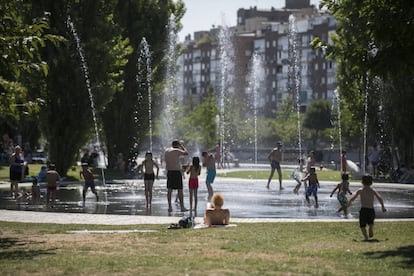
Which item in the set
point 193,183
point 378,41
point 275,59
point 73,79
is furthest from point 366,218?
point 275,59

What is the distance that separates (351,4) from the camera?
16359mm

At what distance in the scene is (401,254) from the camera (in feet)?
42.7

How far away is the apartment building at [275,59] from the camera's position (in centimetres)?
15688

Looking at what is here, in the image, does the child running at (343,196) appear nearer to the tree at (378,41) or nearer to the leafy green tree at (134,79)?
the tree at (378,41)

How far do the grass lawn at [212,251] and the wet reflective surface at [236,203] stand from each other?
4349mm

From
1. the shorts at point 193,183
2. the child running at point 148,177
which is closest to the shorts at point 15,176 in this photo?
the child running at point 148,177

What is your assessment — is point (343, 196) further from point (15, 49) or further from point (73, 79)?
point (73, 79)

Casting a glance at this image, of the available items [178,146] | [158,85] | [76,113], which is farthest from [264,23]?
[178,146]

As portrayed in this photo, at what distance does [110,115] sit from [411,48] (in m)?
36.5

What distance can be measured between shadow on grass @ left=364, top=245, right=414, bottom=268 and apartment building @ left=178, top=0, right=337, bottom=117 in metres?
129

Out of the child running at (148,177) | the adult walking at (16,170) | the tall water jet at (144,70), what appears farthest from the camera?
the tall water jet at (144,70)

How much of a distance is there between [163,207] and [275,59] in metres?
149

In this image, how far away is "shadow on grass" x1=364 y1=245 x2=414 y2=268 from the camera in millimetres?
12116

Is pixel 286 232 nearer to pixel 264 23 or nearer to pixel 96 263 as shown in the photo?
pixel 96 263
